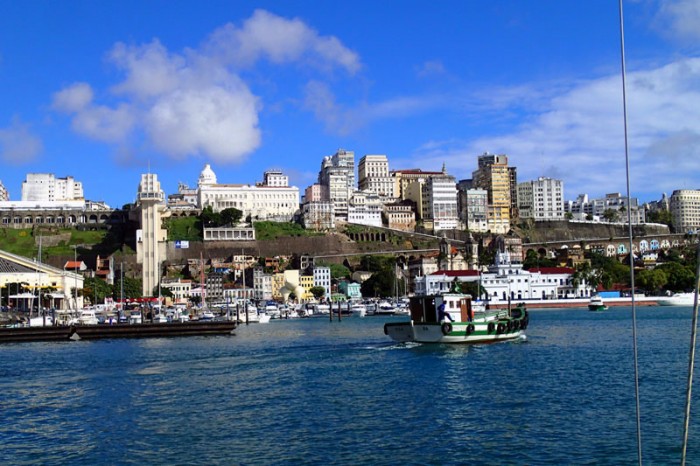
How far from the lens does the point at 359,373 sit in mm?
32312

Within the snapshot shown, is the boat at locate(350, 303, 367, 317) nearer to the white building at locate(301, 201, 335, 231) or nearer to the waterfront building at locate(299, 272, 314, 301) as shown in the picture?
the waterfront building at locate(299, 272, 314, 301)

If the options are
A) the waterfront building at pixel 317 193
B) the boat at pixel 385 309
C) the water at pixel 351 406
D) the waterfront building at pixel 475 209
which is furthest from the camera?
the waterfront building at pixel 317 193

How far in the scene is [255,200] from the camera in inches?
6235

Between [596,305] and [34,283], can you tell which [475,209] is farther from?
[34,283]

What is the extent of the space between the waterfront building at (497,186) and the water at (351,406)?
121030 mm

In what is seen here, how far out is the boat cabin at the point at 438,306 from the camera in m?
42.7

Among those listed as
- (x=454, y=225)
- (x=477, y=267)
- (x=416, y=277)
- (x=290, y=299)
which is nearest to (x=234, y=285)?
(x=290, y=299)

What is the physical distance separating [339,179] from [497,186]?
34.8 m

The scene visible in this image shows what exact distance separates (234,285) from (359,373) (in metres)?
94.7

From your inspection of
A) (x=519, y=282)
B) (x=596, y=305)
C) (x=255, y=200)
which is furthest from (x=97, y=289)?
(x=596, y=305)

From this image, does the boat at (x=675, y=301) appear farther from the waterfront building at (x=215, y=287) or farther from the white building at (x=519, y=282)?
the waterfront building at (x=215, y=287)

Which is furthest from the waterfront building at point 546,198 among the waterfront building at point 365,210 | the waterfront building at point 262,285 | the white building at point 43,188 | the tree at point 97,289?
the white building at point 43,188

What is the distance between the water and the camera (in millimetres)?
18453

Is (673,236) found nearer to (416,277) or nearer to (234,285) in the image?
(416,277)
